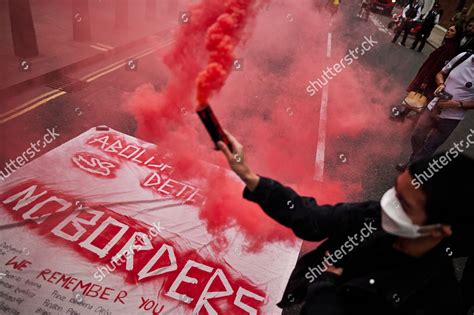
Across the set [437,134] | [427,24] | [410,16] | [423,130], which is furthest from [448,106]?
[410,16]

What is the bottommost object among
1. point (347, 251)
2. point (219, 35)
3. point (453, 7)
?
point (453, 7)

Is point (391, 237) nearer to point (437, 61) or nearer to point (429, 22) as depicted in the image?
point (437, 61)

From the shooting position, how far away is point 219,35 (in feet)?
7.07

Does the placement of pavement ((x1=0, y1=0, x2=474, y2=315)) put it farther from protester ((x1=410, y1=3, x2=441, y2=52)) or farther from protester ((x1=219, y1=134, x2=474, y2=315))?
protester ((x1=410, y1=3, x2=441, y2=52))

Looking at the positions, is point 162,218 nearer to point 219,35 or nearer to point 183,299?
point 183,299

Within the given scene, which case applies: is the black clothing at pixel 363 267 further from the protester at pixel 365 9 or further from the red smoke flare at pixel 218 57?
the protester at pixel 365 9

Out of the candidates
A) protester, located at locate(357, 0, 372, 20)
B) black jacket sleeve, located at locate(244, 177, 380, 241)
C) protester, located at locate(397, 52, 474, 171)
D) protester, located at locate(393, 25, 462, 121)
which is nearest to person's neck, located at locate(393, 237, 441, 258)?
black jacket sleeve, located at locate(244, 177, 380, 241)

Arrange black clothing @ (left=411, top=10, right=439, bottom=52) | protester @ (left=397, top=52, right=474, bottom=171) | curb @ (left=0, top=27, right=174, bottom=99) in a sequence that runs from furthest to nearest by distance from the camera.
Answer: black clothing @ (left=411, top=10, right=439, bottom=52) < curb @ (left=0, top=27, right=174, bottom=99) < protester @ (left=397, top=52, right=474, bottom=171)

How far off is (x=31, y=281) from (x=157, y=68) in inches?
246

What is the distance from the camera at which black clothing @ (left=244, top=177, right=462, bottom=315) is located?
1.48 metres

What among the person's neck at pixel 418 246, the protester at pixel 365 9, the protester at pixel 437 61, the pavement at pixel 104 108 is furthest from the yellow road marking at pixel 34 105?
the protester at pixel 365 9

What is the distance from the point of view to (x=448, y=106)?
4.65 meters

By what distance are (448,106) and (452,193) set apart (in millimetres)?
3965

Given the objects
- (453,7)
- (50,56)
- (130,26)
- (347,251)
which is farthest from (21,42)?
(453,7)
